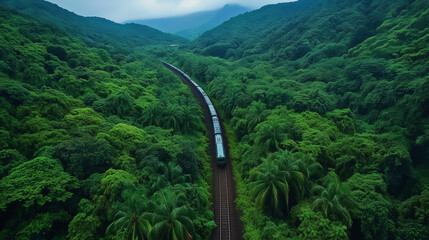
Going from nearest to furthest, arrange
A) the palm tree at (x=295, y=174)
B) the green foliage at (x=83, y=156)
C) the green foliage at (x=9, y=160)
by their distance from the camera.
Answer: the green foliage at (x=9, y=160) < the palm tree at (x=295, y=174) < the green foliage at (x=83, y=156)

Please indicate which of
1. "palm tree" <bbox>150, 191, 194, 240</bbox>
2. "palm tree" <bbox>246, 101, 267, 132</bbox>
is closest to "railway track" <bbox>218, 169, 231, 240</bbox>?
"palm tree" <bbox>150, 191, 194, 240</bbox>

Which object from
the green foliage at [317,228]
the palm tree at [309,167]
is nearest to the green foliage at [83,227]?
the green foliage at [317,228]

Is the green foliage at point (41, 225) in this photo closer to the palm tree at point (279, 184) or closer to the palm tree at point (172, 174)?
the palm tree at point (172, 174)

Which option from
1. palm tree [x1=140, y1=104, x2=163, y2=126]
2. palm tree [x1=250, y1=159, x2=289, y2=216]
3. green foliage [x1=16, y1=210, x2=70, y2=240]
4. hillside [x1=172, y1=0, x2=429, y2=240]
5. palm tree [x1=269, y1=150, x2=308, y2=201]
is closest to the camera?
green foliage [x1=16, y1=210, x2=70, y2=240]

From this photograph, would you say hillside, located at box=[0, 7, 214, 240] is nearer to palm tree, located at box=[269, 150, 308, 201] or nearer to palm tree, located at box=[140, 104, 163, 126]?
palm tree, located at box=[140, 104, 163, 126]

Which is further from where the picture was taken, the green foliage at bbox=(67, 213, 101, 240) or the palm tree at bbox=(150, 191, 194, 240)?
the green foliage at bbox=(67, 213, 101, 240)

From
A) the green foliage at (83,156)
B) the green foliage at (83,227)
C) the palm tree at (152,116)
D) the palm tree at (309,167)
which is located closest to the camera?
the green foliage at (83,227)

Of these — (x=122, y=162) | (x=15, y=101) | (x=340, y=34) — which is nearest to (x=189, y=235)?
(x=122, y=162)
